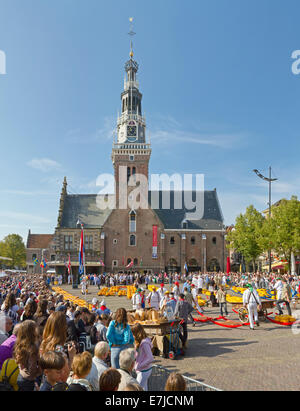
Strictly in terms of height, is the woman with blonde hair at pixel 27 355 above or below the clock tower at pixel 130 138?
below

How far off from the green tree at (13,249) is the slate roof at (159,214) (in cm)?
3510

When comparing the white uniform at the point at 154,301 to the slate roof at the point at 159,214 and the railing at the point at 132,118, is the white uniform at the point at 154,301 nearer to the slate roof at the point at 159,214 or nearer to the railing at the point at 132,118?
the slate roof at the point at 159,214

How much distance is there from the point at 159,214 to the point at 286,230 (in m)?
24.3

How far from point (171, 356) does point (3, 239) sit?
88.4m

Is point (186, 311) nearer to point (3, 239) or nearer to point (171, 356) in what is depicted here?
point (171, 356)

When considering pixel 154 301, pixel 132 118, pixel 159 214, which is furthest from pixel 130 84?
pixel 154 301

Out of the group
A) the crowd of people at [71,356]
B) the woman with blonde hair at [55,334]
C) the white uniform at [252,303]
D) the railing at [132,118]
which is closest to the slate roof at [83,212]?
the railing at [132,118]

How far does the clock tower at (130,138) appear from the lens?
56.9 meters

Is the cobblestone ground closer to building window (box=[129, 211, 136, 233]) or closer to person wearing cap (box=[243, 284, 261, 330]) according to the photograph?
person wearing cap (box=[243, 284, 261, 330])

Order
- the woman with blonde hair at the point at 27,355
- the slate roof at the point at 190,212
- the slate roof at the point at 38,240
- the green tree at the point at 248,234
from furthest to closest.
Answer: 1. the slate roof at the point at 38,240
2. the slate roof at the point at 190,212
3. the green tree at the point at 248,234
4. the woman with blonde hair at the point at 27,355

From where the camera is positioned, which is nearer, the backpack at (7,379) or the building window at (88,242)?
the backpack at (7,379)

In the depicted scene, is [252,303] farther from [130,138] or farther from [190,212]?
[130,138]

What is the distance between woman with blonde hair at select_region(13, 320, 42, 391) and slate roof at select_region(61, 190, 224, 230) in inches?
2025
